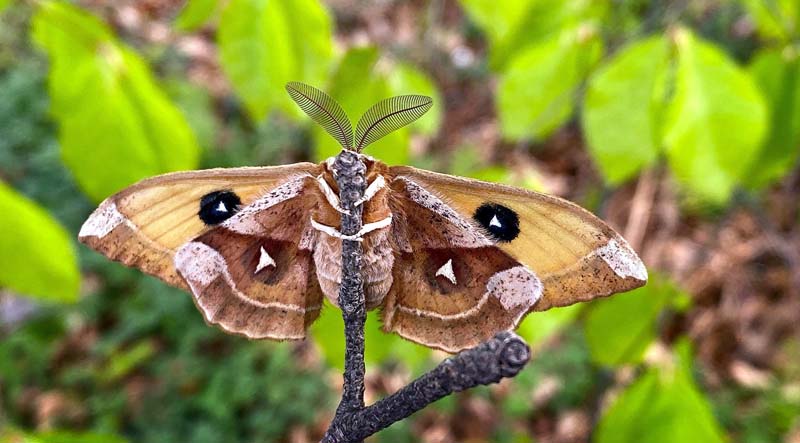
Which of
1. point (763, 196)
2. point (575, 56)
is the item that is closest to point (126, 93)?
point (575, 56)

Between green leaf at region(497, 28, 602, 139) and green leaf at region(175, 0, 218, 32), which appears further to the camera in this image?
green leaf at region(497, 28, 602, 139)

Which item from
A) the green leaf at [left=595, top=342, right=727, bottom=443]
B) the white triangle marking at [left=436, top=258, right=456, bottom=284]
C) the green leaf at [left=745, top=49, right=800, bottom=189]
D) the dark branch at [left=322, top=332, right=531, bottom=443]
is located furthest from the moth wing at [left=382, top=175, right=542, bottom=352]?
the green leaf at [left=745, top=49, right=800, bottom=189]

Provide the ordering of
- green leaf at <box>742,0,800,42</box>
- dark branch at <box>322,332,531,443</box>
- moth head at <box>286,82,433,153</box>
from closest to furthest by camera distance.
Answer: dark branch at <box>322,332,531,443</box>, moth head at <box>286,82,433,153</box>, green leaf at <box>742,0,800,42</box>

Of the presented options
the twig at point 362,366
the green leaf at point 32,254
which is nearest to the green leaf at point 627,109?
the twig at point 362,366

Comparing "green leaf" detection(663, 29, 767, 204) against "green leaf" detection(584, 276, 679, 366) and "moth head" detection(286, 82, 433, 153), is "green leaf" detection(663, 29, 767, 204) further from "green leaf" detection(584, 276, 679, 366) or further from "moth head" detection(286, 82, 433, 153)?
"moth head" detection(286, 82, 433, 153)

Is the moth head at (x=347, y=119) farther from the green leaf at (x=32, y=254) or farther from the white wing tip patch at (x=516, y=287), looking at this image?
the green leaf at (x=32, y=254)

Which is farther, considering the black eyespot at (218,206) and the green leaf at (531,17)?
the green leaf at (531,17)

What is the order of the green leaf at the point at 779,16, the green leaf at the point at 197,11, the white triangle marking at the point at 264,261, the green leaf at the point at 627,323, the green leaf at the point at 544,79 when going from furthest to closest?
the green leaf at the point at 627,323
the green leaf at the point at 544,79
the green leaf at the point at 779,16
the green leaf at the point at 197,11
the white triangle marking at the point at 264,261

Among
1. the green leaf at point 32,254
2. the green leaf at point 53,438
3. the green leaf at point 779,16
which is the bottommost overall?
the green leaf at point 53,438
